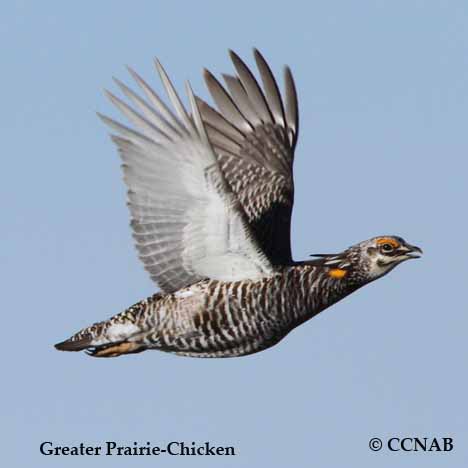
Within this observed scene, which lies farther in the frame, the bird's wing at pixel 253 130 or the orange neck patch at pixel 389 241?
the bird's wing at pixel 253 130

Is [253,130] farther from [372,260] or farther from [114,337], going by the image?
[114,337]


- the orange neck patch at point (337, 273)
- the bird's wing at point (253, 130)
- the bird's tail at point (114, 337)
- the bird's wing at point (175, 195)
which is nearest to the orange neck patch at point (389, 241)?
the orange neck patch at point (337, 273)

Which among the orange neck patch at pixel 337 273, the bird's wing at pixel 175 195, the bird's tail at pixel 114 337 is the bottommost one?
the bird's tail at pixel 114 337

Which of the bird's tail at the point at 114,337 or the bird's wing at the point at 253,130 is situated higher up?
the bird's wing at the point at 253,130

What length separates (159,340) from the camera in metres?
15.5

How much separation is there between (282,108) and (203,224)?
3613 mm

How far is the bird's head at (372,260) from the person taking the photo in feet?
53.0

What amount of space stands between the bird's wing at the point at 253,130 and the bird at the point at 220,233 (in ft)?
0.04

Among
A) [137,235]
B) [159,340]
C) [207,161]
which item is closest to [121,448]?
[159,340]

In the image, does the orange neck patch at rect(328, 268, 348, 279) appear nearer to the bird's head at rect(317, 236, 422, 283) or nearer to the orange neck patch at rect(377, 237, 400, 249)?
the bird's head at rect(317, 236, 422, 283)

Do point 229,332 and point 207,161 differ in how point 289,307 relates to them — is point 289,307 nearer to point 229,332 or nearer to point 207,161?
point 229,332

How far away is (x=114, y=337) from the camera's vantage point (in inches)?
617

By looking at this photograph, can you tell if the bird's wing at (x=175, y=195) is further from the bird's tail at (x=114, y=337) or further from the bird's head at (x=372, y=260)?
the bird's head at (x=372, y=260)

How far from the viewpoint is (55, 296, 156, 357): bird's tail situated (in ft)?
51.1
